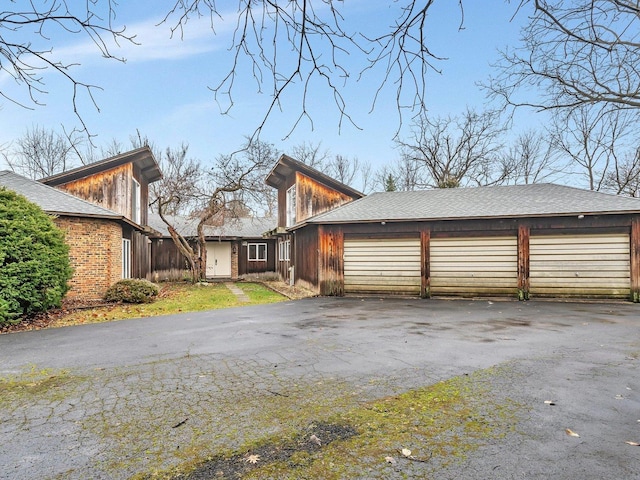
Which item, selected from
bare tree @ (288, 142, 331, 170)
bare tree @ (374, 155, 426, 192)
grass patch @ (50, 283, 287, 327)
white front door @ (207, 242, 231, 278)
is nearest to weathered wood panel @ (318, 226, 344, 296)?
grass patch @ (50, 283, 287, 327)

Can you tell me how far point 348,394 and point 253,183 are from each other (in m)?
18.1

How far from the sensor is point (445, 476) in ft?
8.41

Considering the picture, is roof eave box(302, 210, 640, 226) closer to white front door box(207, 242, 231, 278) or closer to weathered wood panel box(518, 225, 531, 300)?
weathered wood panel box(518, 225, 531, 300)

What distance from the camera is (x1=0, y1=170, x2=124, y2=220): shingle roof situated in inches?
464

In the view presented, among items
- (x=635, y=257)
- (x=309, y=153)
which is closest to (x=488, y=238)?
(x=635, y=257)

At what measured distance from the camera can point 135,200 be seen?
1731cm

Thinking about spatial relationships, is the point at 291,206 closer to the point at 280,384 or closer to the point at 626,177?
the point at 280,384

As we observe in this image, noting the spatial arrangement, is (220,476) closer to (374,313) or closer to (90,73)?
(90,73)

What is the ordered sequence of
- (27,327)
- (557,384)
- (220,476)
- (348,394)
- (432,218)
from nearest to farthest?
(220,476) < (348,394) < (557,384) < (27,327) < (432,218)

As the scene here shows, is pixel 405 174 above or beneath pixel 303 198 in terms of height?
above

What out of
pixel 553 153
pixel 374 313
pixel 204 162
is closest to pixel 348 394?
pixel 374 313

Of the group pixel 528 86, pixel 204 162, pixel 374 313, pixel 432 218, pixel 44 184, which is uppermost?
pixel 204 162

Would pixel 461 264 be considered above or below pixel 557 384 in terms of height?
above

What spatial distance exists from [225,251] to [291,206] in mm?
8645
